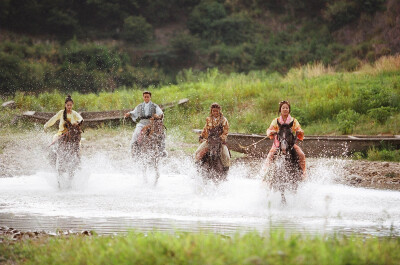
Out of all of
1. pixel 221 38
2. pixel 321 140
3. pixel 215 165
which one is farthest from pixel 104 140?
pixel 221 38

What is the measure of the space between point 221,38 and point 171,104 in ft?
71.5

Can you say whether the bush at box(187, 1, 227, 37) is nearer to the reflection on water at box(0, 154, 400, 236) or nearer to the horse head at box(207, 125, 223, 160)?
the reflection on water at box(0, 154, 400, 236)

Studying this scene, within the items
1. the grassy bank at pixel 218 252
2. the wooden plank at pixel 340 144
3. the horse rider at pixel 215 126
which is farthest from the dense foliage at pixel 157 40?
the grassy bank at pixel 218 252

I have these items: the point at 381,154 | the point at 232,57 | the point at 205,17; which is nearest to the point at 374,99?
the point at 381,154

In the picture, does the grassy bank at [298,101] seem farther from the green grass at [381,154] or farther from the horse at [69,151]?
the horse at [69,151]

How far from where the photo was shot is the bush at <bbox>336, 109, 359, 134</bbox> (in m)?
20.0

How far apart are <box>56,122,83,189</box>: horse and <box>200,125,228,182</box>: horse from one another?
2.82m

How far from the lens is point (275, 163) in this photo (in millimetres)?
11289

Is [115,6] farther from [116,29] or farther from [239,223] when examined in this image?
[239,223]

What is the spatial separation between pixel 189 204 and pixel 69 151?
358cm

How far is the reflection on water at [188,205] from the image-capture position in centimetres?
915

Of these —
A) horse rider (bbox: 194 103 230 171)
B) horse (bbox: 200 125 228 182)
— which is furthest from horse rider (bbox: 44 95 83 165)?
horse (bbox: 200 125 228 182)

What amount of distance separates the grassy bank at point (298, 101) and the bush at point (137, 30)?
53.6 ft

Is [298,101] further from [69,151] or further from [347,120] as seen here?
[69,151]
